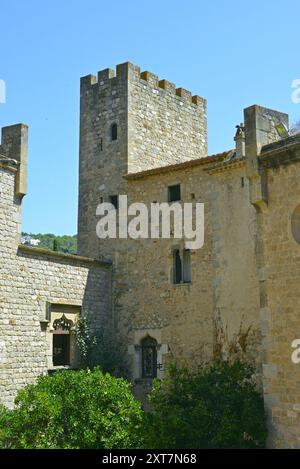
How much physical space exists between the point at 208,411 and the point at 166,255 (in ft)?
26.6

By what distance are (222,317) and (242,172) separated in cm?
369

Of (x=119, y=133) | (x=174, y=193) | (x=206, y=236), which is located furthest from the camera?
(x=119, y=133)

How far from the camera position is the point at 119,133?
71.7 ft

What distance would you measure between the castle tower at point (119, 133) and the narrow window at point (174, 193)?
1914 mm

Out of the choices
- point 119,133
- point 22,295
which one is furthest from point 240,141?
point 22,295

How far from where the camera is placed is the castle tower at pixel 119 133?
21688mm

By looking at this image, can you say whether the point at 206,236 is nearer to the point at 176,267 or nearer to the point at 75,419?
the point at 176,267

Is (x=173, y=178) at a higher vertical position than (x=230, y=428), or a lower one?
higher

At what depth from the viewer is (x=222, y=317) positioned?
16.0 meters

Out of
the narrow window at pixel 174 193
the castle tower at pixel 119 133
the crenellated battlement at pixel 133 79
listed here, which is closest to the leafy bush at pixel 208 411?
the narrow window at pixel 174 193

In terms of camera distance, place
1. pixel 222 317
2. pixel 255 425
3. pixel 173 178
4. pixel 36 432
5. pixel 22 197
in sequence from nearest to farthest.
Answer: pixel 255 425, pixel 36 432, pixel 222 317, pixel 22 197, pixel 173 178
